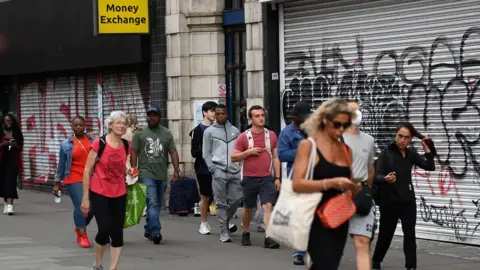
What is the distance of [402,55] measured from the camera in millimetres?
14234

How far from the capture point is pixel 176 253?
13.2m

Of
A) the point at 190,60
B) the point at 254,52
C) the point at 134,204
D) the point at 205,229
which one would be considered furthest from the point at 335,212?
the point at 190,60

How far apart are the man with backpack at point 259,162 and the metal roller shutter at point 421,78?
1.94 metres

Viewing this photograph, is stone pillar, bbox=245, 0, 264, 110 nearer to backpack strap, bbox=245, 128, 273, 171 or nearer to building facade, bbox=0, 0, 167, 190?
building facade, bbox=0, 0, 167, 190

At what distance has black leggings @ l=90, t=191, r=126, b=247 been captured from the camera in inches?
425

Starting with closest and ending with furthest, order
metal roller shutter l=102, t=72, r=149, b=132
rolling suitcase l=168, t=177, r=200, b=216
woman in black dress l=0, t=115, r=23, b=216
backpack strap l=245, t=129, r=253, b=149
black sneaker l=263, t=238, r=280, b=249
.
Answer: backpack strap l=245, t=129, r=253, b=149 → black sneaker l=263, t=238, r=280, b=249 → rolling suitcase l=168, t=177, r=200, b=216 → woman in black dress l=0, t=115, r=23, b=216 → metal roller shutter l=102, t=72, r=149, b=132

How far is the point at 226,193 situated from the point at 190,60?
5206 millimetres

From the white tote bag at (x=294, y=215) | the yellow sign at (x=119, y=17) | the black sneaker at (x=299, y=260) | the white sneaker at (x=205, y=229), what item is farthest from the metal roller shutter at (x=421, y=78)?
the white tote bag at (x=294, y=215)

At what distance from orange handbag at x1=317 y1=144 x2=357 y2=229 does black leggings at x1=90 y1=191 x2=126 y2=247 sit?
12.4 ft

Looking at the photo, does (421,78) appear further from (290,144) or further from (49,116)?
(49,116)

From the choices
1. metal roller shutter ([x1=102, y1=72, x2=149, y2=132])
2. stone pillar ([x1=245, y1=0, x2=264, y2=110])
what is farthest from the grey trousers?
metal roller shutter ([x1=102, y1=72, x2=149, y2=132])

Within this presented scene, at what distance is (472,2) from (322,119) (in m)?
6.11

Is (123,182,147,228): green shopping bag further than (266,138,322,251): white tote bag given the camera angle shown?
Yes

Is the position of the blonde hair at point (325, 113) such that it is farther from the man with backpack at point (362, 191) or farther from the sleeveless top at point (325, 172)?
the man with backpack at point (362, 191)
